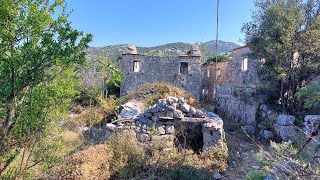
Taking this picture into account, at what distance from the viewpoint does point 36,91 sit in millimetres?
4156

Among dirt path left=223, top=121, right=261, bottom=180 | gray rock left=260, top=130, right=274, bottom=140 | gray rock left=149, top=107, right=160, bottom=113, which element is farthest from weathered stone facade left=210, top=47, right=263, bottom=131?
gray rock left=149, top=107, right=160, bottom=113

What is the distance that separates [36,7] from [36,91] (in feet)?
4.11

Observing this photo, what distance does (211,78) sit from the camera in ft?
68.0

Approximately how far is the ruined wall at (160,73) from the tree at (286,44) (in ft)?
24.0

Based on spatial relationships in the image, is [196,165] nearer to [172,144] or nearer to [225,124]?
[172,144]

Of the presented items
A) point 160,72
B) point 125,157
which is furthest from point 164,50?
point 125,157

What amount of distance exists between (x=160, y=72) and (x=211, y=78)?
16.7 feet

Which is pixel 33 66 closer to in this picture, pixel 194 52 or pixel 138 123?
pixel 138 123

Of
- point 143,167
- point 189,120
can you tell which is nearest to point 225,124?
point 189,120

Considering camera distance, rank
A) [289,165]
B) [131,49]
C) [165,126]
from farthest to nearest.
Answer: [131,49] < [165,126] < [289,165]

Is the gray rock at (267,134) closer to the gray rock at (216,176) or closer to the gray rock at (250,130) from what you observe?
the gray rock at (250,130)

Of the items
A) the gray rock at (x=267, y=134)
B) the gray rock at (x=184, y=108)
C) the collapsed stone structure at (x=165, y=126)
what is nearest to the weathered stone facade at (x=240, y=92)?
the gray rock at (x=267, y=134)

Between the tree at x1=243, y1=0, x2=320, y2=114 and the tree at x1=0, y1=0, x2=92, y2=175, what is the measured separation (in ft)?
22.6

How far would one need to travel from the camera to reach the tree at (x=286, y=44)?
8.86 metres
